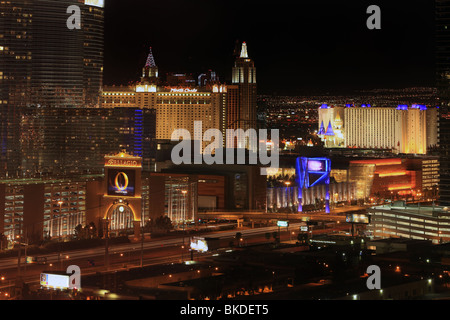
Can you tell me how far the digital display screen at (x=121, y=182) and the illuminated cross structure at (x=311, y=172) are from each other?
26.8m

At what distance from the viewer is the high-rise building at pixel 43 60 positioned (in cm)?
8850

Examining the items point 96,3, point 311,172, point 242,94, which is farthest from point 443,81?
point 242,94

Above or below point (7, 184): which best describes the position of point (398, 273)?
below

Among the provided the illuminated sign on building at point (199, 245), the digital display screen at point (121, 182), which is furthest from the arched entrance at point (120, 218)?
the illuminated sign on building at point (199, 245)

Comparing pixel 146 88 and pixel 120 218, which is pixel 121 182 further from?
pixel 146 88

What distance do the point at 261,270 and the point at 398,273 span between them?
17.3 ft

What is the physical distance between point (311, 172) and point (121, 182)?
28.8 metres

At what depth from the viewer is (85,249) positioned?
2021 inches

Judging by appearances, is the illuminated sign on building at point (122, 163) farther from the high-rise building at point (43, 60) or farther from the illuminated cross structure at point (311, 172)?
the high-rise building at point (43, 60)

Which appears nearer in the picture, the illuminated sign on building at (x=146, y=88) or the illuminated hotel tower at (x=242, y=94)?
the illuminated sign on building at (x=146, y=88)

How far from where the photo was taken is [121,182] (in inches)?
2266
